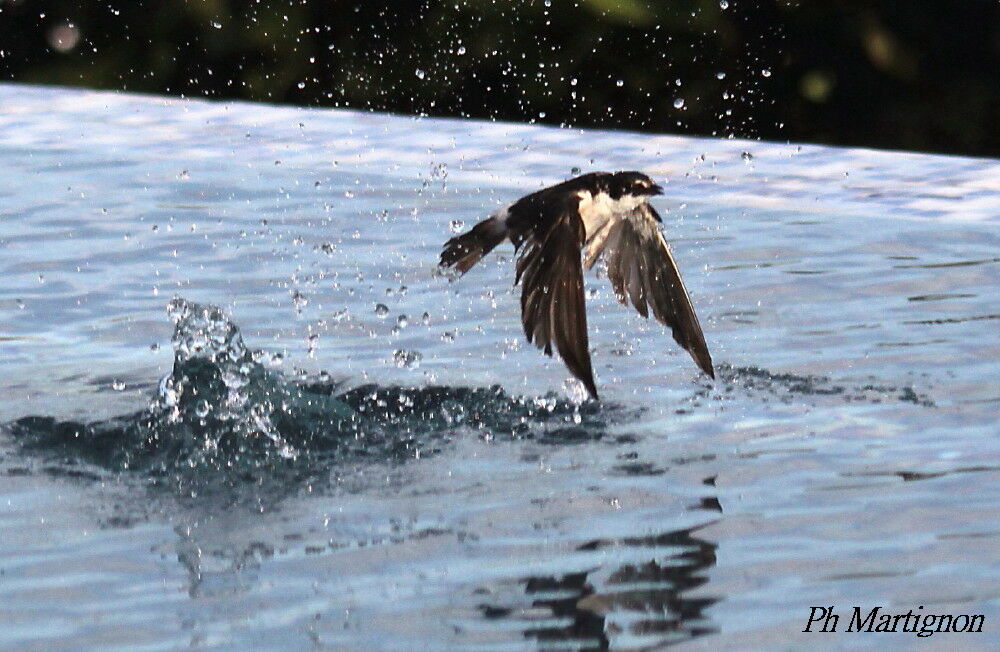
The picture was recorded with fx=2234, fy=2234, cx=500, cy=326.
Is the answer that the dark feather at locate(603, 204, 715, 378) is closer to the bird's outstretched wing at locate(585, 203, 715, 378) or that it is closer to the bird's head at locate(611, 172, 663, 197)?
the bird's outstretched wing at locate(585, 203, 715, 378)

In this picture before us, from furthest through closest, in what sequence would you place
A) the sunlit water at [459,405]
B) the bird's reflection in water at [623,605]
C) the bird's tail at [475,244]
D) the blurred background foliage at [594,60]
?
1. the blurred background foliage at [594,60]
2. the bird's tail at [475,244]
3. the sunlit water at [459,405]
4. the bird's reflection in water at [623,605]

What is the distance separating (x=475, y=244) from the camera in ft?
20.1

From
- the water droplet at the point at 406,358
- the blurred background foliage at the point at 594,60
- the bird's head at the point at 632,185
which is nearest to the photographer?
the bird's head at the point at 632,185

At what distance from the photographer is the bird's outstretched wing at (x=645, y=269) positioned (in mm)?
6430

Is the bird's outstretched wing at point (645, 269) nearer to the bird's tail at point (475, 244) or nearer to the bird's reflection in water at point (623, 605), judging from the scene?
the bird's tail at point (475, 244)

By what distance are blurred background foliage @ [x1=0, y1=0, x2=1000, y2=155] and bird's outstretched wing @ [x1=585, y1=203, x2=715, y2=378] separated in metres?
4.89

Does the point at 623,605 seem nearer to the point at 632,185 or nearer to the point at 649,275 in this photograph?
the point at 632,185

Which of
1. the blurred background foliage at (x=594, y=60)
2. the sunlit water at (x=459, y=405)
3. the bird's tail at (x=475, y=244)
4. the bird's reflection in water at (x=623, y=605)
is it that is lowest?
the bird's reflection in water at (x=623, y=605)

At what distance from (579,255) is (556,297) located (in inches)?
5.2

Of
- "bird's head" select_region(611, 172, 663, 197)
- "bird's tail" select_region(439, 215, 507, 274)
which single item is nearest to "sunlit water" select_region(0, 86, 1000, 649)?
"bird's tail" select_region(439, 215, 507, 274)

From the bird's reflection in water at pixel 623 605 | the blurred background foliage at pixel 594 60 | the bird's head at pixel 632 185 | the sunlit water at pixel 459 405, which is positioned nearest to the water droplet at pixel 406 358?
the sunlit water at pixel 459 405

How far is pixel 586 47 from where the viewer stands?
11.9 metres

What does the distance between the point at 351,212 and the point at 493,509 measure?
150 inches

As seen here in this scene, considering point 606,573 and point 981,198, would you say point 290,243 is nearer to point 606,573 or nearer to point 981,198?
point 981,198
